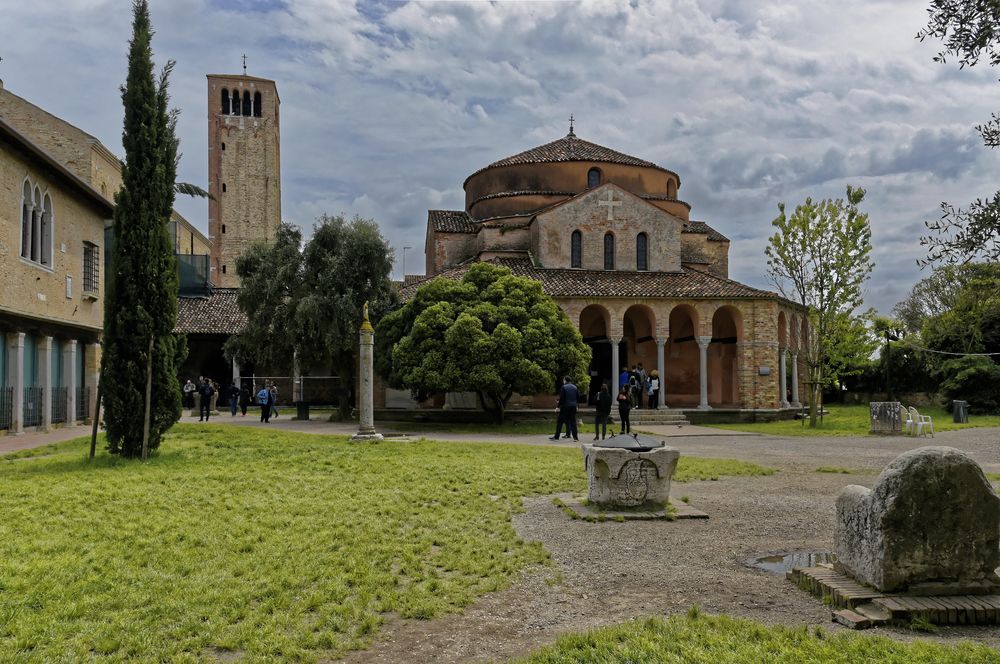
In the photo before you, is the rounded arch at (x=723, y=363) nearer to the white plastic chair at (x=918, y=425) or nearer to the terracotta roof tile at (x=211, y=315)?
the white plastic chair at (x=918, y=425)

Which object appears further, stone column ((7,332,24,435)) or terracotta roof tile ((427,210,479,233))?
terracotta roof tile ((427,210,479,233))

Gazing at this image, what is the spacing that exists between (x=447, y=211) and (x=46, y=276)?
2080 cm

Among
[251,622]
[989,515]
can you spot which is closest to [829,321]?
[989,515]

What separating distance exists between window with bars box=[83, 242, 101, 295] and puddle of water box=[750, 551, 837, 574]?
22.0 meters

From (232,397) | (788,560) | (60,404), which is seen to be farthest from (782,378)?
(788,560)

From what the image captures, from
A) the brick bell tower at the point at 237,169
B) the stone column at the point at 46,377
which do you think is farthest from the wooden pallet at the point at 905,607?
the brick bell tower at the point at 237,169

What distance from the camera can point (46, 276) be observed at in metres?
20.3

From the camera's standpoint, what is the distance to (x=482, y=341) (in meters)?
22.8

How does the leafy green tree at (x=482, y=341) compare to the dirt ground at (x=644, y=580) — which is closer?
the dirt ground at (x=644, y=580)

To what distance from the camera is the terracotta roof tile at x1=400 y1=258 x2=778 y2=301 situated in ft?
99.1

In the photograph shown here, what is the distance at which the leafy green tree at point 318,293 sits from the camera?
27125 millimetres

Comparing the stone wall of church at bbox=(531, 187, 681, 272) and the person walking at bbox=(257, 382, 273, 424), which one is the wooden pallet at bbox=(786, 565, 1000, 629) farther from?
the stone wall of church at bbox=(531, 187, 681, 272)

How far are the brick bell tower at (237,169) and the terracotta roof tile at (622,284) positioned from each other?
2731cm

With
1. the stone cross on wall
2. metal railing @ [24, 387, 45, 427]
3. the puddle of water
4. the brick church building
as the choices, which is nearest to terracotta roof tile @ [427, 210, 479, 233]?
the brick church building
